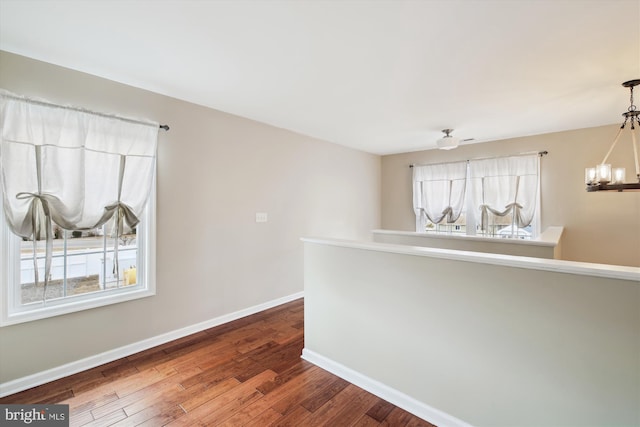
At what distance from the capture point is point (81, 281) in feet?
7.80

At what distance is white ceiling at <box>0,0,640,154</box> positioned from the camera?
1.56 m

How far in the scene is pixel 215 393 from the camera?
2.05 meters

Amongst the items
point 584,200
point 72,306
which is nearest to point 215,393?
point 72,306

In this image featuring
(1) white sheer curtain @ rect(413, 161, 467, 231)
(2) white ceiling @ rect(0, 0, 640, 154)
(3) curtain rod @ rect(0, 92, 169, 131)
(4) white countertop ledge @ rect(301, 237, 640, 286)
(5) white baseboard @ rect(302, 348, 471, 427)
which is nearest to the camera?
(4) white countertop ledge @ rect(301, 237, 640, 286)

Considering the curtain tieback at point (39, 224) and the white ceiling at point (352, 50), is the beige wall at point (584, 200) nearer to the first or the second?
the white ceiling at point (352, 50)

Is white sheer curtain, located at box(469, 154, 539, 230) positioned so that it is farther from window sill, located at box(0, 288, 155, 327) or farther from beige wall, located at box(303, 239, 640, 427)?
window sill, located at box(0, 288, 155, 327)

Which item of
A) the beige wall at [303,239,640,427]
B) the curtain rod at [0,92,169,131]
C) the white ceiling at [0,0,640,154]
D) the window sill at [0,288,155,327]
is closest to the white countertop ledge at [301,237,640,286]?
the beige wall at [303,239,640,427]

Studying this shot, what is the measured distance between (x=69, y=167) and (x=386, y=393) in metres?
3.00

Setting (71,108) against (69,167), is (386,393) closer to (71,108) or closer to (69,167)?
(69,167)

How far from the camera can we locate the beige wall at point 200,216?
7.10 feet

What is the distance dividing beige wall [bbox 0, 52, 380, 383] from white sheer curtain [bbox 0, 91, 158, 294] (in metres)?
0.15

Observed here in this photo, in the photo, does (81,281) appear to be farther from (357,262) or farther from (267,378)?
(357,262)

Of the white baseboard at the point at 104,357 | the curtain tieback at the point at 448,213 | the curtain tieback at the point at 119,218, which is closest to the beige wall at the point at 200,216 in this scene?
the white baseboard at the point at 104,357

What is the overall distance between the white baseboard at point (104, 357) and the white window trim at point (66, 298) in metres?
0.44
